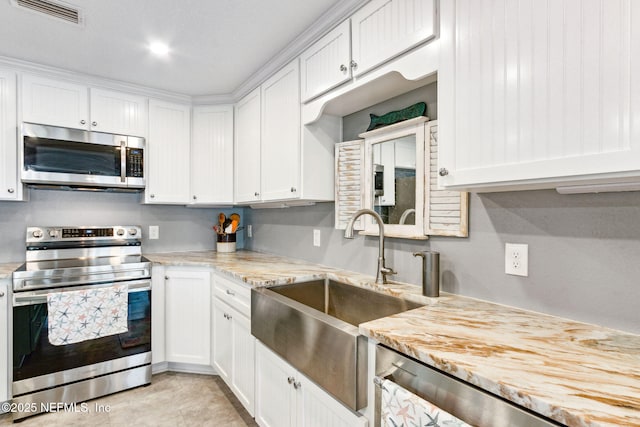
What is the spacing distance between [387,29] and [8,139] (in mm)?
2537

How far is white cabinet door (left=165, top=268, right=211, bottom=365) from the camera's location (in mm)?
2438

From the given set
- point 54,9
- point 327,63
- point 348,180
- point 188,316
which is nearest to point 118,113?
point 54,9

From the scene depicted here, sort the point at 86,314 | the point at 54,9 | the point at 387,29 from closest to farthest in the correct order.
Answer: the point at 387,29, the point at 54,9, the point at 86,314

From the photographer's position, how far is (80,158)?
2408mm

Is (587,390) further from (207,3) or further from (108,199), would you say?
(108,199)

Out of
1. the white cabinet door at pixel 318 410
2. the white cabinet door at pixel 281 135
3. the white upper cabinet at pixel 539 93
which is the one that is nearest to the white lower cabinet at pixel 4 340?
the white cabinet door at pixel 281 135

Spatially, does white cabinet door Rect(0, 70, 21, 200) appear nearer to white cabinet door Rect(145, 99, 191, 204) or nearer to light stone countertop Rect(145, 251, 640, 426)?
white cabinet door Rect(145, 99, 191, 204)

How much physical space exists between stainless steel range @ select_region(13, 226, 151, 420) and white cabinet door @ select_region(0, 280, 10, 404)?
0.14 ft

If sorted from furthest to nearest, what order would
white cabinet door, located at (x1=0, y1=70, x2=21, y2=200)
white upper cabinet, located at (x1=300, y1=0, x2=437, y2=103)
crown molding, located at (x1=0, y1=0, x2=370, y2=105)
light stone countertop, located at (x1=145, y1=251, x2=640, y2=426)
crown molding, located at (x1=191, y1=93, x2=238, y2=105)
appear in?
Result: 1. crown molding, located at (x1=191, y1=93, x2=238, y2=105)
2. white cabinet door, located at (x1=0, y1=70, x2=21, y2=200)
3. crown molding, located at (x1=0, y1=0, x2=370, y2=105)
4. white upper cabinet, located at (x1=300, y1=0, x2=437, y2=103)
5. light stone countertop, located at (x1=145, y1=251, x2=640, y2=426)

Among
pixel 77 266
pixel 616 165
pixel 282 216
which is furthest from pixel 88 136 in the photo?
pixel 616 165

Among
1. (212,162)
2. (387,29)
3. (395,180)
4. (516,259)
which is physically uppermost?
(387,29)

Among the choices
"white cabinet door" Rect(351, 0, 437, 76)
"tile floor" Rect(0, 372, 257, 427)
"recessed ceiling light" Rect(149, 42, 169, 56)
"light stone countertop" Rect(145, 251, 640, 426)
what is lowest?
"tile floor" Rect(0, 372, 257, 427)

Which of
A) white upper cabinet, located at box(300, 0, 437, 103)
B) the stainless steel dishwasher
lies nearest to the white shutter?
white upper cabinet, located at box(300, 0, 437, 103)

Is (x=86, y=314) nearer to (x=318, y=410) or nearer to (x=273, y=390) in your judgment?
(x=273, y=390)
